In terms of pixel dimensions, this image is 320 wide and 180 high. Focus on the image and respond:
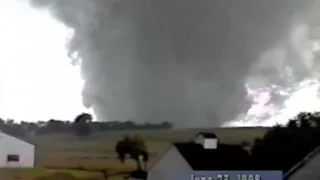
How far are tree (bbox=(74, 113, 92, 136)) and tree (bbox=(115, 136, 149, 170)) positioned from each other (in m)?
0.18

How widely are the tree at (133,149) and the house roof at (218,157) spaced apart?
199mm

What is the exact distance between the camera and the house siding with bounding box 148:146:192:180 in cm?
295

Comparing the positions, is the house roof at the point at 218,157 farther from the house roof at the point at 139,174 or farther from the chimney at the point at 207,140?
the house roof at the point at 139,174

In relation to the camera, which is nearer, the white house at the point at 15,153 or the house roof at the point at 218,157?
the house roof at the point at 218,157

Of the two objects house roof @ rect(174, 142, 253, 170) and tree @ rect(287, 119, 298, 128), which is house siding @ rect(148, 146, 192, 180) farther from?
tree @ rect(287, 119, 298, 128)

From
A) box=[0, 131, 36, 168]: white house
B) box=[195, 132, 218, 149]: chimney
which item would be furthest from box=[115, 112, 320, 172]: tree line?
box=[0, 131, 36, 168]: white house

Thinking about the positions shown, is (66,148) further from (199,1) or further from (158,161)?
(199,1)

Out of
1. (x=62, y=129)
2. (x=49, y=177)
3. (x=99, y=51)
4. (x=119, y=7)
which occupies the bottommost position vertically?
(x=49, y=177)

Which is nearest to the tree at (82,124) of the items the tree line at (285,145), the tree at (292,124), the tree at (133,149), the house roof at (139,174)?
the tree at (133,149)

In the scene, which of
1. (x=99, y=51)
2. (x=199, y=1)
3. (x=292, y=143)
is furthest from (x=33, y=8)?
(x=292, y=143)

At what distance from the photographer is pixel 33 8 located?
3.16 m

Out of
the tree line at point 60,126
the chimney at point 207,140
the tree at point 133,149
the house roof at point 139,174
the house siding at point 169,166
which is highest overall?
the tree line at point 60,126

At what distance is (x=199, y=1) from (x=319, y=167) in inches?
40.0

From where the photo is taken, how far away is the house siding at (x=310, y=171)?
2.89 metres
